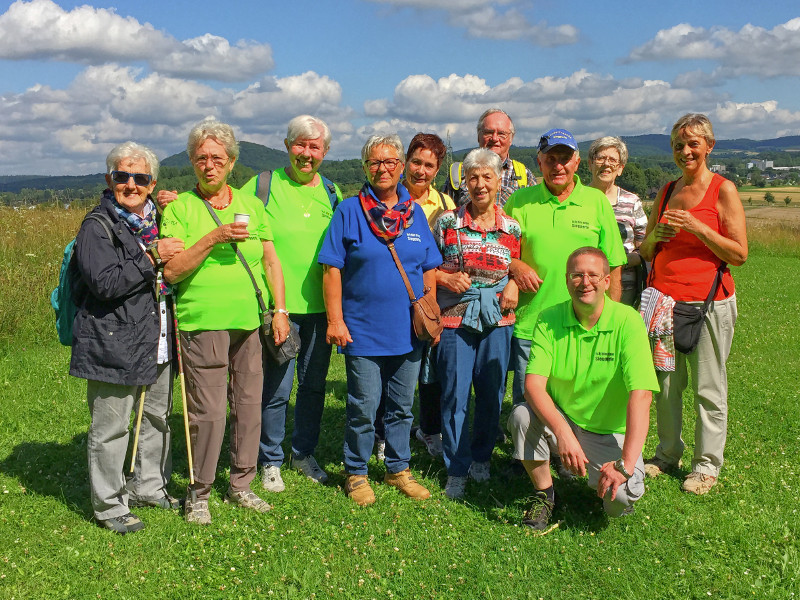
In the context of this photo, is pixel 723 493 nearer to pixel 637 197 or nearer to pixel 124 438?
pixel 637 197

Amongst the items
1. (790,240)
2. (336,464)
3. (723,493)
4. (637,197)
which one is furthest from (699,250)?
(790,240)

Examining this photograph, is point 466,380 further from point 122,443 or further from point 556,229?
point 122,443

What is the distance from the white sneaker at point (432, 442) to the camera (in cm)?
648

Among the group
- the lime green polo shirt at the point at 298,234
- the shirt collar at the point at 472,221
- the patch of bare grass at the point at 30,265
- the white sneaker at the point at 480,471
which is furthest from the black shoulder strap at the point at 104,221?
the patch of bare grass at the point at 30,265

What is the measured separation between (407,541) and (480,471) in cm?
116

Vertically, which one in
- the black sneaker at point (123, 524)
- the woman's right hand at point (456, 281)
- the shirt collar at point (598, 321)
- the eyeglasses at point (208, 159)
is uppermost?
the eyeglasses at point (208, 159)

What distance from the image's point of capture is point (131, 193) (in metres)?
4.55

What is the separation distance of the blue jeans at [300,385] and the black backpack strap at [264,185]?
961 mm

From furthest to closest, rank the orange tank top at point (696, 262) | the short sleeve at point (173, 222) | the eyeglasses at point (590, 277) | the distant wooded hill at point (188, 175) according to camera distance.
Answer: the distant wooded hill at point (188, 175) < the orange tank top at point (696, 262) < the short sleeve at point (173, 222) < the eyeglasses at point (590, 277)

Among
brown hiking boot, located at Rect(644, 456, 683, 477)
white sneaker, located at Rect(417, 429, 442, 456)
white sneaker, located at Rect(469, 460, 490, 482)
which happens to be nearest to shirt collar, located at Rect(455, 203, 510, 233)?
white sneaker, located at Rect(469, 460, 490, 482)

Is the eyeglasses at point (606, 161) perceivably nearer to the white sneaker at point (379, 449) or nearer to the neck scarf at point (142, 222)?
the white sneaker at point (379, 449)

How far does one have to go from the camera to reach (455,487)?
5.48 meters

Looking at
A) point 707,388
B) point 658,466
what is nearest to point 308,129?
point 707,388

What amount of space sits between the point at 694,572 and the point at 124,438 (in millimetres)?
3940
